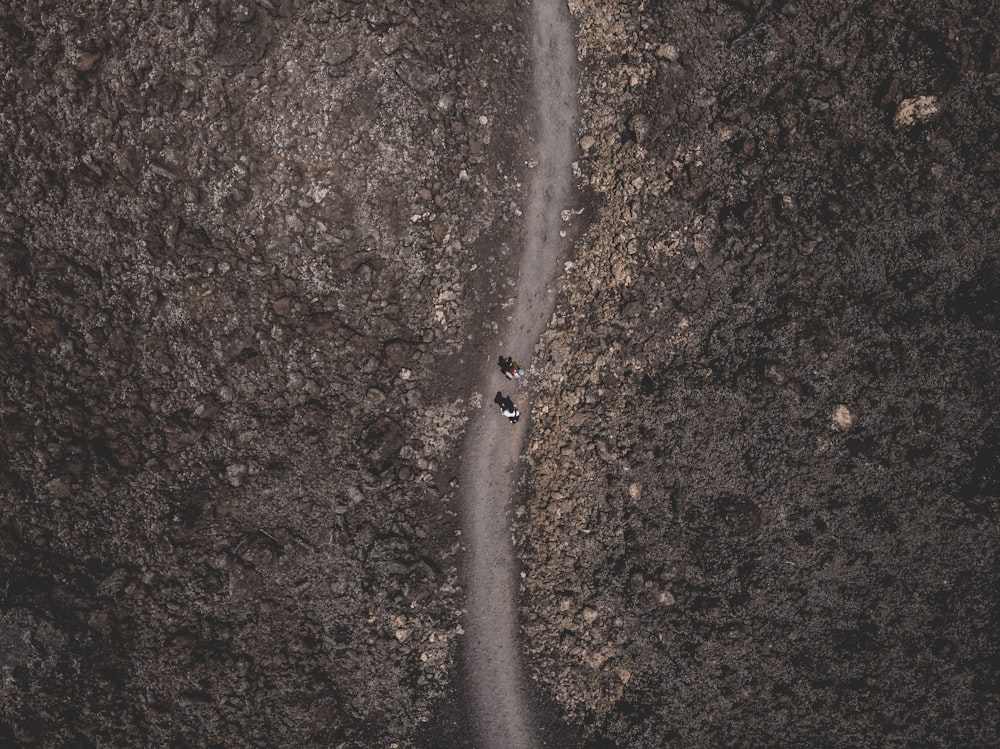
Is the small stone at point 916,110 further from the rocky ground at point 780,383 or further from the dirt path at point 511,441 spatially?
the dirt path at point 511,441

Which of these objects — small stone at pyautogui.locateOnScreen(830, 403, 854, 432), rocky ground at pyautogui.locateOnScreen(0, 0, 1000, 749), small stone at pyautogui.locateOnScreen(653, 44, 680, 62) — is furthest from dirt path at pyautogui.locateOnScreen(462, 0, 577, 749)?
small stone at pyautogui.locateOnScreen(830, 403, 854, 432)

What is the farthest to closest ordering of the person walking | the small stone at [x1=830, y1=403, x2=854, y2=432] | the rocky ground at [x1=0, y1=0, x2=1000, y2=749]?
the person walking, the small stone at [x1=830, y1=403, x2=854, y2=432], the rocky ground at [x1=0, y1=0, x2=1000, y2=749]

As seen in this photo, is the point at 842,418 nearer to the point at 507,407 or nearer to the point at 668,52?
the point at 507,407

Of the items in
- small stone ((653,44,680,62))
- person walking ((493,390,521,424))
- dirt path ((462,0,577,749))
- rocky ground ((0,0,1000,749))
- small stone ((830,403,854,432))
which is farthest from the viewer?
person walking ((493,390,521,424))

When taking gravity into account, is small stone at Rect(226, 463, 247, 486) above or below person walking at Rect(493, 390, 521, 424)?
above

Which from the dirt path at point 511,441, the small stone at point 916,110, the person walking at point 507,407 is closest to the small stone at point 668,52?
the dirt path at point 511,441

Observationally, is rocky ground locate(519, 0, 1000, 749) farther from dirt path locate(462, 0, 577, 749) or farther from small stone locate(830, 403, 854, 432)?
dirt path locate(462, 0, 577, 749)

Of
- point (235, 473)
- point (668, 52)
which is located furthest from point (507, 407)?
point (668, 52)
